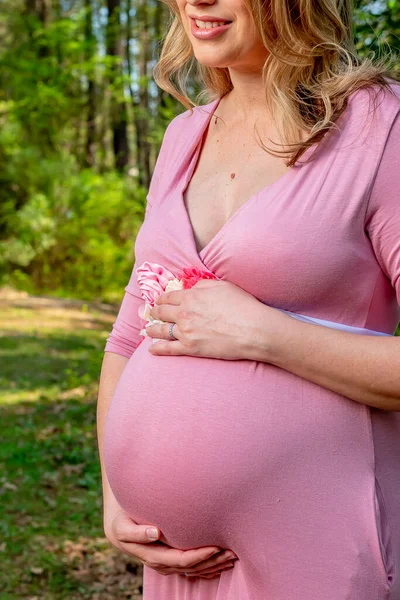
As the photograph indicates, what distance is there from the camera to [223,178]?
6.07 ft

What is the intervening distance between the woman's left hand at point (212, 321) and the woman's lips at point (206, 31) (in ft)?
1.66

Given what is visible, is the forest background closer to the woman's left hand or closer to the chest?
the chest

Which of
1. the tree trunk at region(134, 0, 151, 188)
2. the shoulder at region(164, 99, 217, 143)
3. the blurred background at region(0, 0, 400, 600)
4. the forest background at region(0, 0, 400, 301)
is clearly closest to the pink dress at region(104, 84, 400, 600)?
the shoulder at region(164, 99, 217, 143)

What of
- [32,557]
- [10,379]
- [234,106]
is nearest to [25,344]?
[10,379]

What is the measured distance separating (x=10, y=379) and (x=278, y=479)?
6.51 meters

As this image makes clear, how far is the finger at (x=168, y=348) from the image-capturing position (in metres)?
1.72

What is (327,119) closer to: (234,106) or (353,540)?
(234,106)

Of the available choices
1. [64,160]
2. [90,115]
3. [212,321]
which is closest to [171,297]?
[212,321]

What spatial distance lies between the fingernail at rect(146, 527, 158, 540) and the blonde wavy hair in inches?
Result: 30.4

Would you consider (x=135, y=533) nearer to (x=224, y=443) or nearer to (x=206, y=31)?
(x=224, y=443)

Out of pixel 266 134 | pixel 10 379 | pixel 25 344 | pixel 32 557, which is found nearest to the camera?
pixel 266 134

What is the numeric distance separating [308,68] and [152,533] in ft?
3.23

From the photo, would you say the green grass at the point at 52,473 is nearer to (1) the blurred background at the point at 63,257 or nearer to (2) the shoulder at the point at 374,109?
(1) the blurred background at the point at 63,257

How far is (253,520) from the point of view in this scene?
156 centimetres
